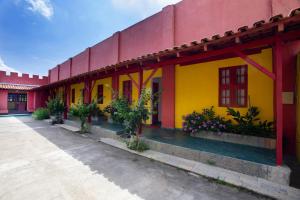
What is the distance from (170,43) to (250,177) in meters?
6.15

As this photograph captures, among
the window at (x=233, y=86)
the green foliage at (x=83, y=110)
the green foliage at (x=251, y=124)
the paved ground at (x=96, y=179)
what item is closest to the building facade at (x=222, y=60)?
the window at (x=233, y=86)

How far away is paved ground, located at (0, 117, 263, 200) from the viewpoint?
2705mm

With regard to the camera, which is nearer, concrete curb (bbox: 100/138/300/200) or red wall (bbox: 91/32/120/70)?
concrete curb (bbox: 100/138/300/200)

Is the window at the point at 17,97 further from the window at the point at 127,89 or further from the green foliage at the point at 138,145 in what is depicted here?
the green foliage at the point at 138,145

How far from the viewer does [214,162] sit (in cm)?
379

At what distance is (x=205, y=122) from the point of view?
5.61 m

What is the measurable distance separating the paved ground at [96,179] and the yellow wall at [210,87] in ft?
10.6

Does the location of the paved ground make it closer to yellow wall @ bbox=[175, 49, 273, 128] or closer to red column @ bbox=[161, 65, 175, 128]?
red column @ bbox=[161, 65, 175, 128]

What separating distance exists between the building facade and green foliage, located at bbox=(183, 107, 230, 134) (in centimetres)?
32

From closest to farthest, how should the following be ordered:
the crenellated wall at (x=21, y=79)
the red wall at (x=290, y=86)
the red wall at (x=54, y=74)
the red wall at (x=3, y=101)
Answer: the red wall at (x=290, y=86)
the red wall at (x=3, y=101)
the crenellated wall at (x=21, y=79)
the red wall at (x=54, y=74)

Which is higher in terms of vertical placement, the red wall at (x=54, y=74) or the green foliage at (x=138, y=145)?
the red wall at (x=54, y=74)

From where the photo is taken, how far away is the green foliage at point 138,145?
513 cm

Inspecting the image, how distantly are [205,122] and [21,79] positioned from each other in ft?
85.4

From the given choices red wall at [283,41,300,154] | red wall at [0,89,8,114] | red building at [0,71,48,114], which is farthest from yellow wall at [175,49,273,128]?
red wall at [0,89,8,114]
